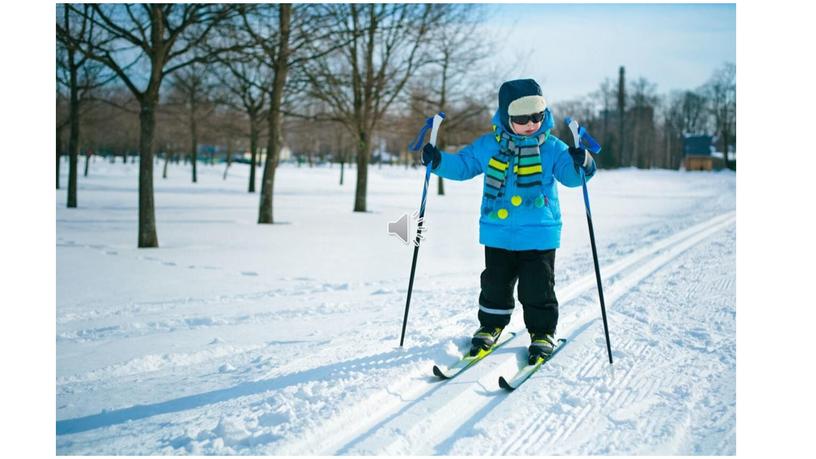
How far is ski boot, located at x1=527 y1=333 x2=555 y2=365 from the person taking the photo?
3.07 meters

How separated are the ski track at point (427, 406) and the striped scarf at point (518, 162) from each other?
107 cm

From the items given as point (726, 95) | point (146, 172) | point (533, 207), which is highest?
point (726, 95)

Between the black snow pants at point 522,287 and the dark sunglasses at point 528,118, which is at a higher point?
the dark sunglasses at point 528,118

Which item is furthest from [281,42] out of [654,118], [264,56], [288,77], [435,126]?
[654,118]

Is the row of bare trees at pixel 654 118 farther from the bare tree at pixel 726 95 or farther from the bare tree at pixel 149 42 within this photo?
the bare tree at pixel 149 42

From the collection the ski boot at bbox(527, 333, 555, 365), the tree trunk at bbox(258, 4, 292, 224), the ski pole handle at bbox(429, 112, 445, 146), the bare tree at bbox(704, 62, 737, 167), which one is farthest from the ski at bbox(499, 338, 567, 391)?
the tree trunk at bbox(258, 4, 292, 224)

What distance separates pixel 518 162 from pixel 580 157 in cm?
33

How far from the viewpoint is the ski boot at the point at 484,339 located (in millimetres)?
3201

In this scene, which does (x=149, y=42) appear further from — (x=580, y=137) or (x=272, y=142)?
(x=580, y=137)

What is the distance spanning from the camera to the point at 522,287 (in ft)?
10.1

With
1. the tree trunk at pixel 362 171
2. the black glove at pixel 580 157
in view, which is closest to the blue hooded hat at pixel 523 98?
the black glove at pixel 580 157
